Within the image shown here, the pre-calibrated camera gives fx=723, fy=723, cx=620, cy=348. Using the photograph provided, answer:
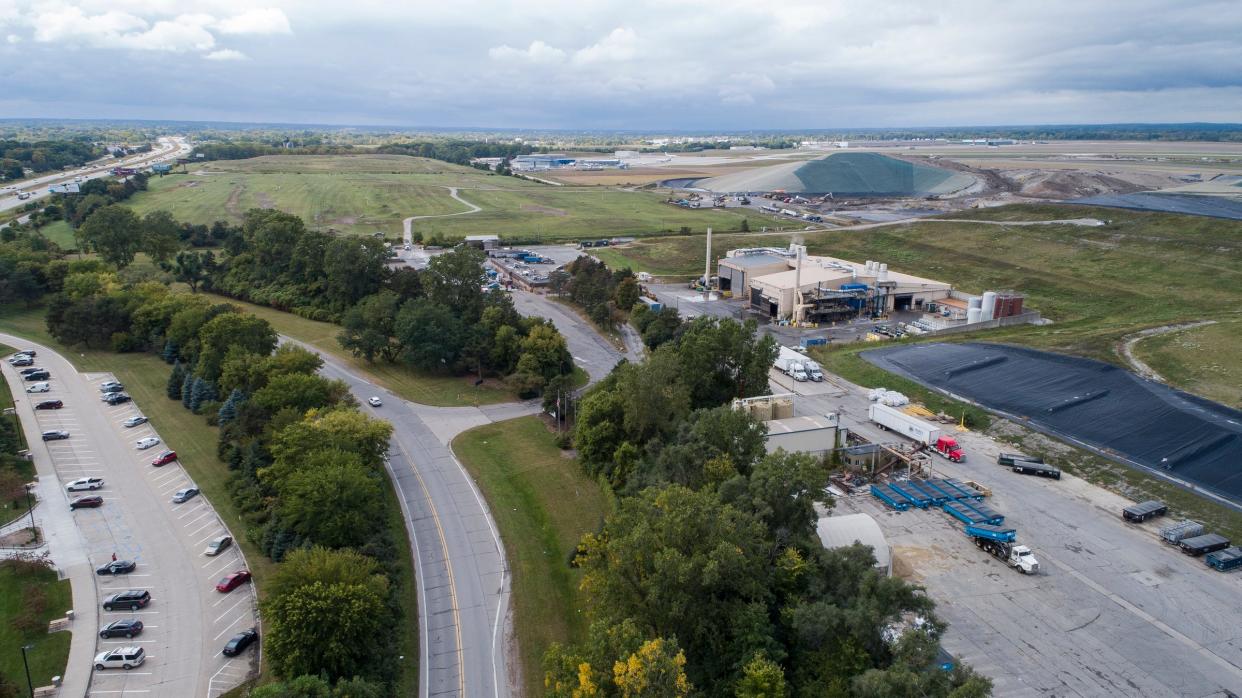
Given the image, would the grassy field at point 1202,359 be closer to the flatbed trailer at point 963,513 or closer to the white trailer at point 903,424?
the white trailer at point 903,424

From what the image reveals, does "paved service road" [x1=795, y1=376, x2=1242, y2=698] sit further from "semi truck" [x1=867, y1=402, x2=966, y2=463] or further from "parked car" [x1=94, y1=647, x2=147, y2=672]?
"parked car" [x1=94, y1=647, x2=147, y2=672]

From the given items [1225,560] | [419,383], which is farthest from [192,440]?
[1225,560]

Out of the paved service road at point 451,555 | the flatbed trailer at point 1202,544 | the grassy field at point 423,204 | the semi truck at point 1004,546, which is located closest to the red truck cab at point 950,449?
the semi truck at point 1004,546

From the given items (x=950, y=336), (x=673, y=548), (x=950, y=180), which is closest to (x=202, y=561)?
(x=673, y=548)

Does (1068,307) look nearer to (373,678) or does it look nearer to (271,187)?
(373,678)

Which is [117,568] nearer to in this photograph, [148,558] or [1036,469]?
[148,558]

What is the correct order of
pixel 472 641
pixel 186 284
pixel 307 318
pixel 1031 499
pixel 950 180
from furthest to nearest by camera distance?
pixel 950 180, pixel 186 284, pixel 307 318, pixel 1031 499, pixel 472 641

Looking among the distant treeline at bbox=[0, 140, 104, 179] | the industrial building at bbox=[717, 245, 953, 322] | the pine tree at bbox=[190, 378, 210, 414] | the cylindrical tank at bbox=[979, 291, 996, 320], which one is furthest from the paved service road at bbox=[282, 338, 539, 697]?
the distant treeline at bbox=[0, 140, 104, 179]
